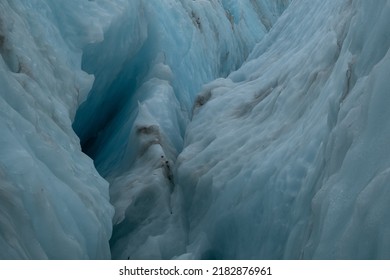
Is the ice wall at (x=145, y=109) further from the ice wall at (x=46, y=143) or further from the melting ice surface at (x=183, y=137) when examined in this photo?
the ice wall at (x=46, y=143)

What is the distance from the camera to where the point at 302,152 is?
3430 millimetres

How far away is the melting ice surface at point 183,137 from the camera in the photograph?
8.43ft

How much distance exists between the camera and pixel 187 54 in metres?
6.71

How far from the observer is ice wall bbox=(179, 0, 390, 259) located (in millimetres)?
2416

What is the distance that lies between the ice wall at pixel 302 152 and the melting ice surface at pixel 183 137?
11mm

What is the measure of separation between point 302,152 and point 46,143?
1.49 m

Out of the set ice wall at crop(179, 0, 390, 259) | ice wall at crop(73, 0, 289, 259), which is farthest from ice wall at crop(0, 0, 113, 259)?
ice wall at crop(179, 0, 390, 259)

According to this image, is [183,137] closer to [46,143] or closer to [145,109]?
[145,109]

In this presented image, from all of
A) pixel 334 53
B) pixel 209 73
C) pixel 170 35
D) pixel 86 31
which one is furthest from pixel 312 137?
pixel 209 73

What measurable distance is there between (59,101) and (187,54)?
3024 millimetres

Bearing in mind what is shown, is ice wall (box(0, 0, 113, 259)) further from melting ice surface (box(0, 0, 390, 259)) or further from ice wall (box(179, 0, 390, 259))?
ice wall (box(179, 0, 390, 259))

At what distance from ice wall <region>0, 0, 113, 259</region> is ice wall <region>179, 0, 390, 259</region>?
86 centimetres

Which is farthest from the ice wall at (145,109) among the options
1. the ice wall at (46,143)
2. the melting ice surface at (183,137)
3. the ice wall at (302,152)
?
Answer: the ice wall at (46,143)

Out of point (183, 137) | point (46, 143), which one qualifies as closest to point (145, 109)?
point (183, 137)
